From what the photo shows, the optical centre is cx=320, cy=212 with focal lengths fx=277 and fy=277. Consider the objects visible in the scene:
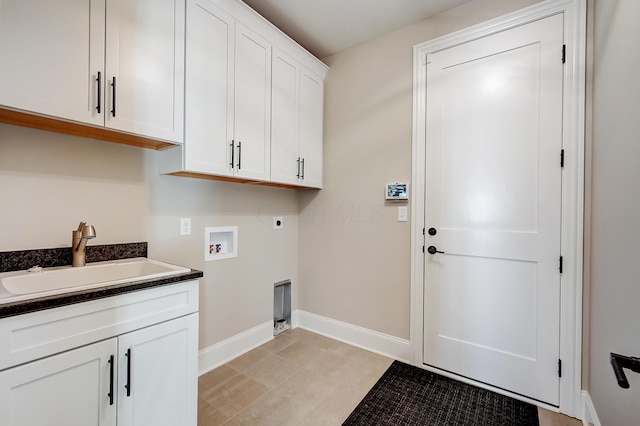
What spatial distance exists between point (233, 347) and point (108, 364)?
1.32 m

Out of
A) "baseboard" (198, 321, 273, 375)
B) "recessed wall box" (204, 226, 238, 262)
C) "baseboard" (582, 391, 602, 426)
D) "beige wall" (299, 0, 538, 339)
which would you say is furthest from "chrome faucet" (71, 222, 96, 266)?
"baseboard" (582, 391, 602, 426)

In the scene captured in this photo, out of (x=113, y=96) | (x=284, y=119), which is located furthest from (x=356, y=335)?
(x=113, y=96)

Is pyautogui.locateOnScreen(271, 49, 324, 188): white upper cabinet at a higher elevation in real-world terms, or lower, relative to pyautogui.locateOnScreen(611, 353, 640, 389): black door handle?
higher

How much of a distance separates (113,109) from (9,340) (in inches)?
41.4

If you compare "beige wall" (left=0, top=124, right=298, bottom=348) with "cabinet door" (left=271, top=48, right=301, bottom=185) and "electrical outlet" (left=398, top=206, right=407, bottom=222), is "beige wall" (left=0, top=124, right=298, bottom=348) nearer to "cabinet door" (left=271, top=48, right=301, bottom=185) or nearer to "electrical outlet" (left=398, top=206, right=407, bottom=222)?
"cabinet door" (left=271, top=48, right=301, bottom=185)

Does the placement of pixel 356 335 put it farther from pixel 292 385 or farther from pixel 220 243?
pixel 220 243

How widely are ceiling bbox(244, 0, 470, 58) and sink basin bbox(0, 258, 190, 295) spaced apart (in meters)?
2.05

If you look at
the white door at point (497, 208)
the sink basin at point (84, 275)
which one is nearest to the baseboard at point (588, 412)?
the white door at point (497, 208)

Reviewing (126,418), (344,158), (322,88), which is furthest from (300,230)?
(126,418)

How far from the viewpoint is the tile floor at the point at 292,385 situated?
1697 millimetres

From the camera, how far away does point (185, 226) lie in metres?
2.05

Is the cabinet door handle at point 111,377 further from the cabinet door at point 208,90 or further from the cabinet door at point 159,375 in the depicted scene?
the cabinet door at point 208,90

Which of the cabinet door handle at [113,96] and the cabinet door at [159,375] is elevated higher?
the cabinet door handle at [113,96]

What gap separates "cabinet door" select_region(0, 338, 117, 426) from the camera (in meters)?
0.95
